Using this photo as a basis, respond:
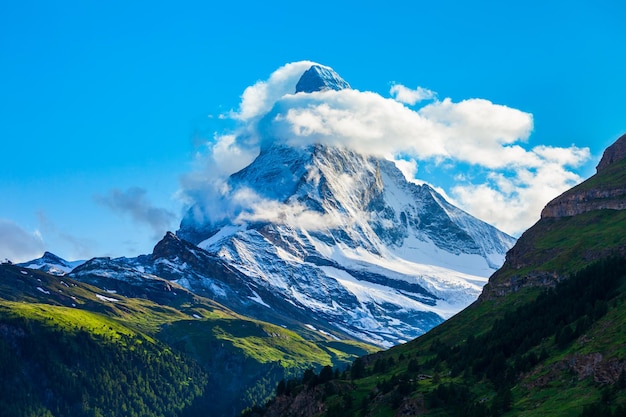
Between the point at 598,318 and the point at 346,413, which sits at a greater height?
the point at 598,318

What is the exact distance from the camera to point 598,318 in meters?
183

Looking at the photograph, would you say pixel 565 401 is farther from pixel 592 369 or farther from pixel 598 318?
pixel 598 318

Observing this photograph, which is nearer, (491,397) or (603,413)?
(603,413)

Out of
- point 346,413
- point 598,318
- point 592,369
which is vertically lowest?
point 346,413

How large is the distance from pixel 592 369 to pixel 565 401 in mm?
12774

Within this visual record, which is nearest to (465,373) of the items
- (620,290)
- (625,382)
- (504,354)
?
(504,354)

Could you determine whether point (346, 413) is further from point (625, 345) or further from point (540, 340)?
point (625, 345)

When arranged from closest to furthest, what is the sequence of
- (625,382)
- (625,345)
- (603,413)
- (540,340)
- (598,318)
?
(603,413)
(625,382)
(625,345)
(598,318)
(540,340)

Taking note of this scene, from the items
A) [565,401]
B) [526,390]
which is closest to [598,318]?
[526,390]

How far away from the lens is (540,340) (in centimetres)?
19512

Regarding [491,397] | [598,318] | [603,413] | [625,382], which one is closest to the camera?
[603,413]

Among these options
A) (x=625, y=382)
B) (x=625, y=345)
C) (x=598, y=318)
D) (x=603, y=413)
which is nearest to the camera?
(x=603, y=413)

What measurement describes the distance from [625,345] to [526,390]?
2130cm

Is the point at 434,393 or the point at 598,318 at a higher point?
the point at 598,318
